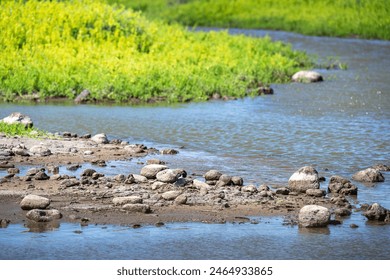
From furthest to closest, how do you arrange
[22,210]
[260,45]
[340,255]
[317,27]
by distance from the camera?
[317,27], [260,45], [22,210], [340,255]

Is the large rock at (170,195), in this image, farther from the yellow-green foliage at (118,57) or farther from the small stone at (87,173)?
the yellow-green foliage at (118,57)

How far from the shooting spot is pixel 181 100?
60.4 feet

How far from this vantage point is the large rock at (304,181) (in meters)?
10.1

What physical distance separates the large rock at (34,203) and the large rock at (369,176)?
153 inches

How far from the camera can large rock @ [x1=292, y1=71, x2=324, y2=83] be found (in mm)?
21844

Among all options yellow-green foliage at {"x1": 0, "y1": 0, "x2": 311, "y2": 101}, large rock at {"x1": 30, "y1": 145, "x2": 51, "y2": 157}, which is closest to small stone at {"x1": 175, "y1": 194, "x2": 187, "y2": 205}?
large rock at {"x1": 30, "y1": 145, "x2": 51, "y2": 157}

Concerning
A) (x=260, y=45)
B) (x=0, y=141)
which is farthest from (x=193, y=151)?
(x=260, y=45)

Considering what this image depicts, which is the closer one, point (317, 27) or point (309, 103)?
point (309, 103)

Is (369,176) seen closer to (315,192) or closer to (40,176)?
(315,192)

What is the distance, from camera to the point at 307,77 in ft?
71.8

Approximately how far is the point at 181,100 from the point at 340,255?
10662 mm

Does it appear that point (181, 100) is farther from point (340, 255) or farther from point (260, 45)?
point (340, 255)

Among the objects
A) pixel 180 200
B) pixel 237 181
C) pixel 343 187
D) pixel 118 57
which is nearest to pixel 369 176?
pixel 343 187

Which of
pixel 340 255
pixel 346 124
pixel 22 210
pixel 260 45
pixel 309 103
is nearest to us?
pixel 340 255
